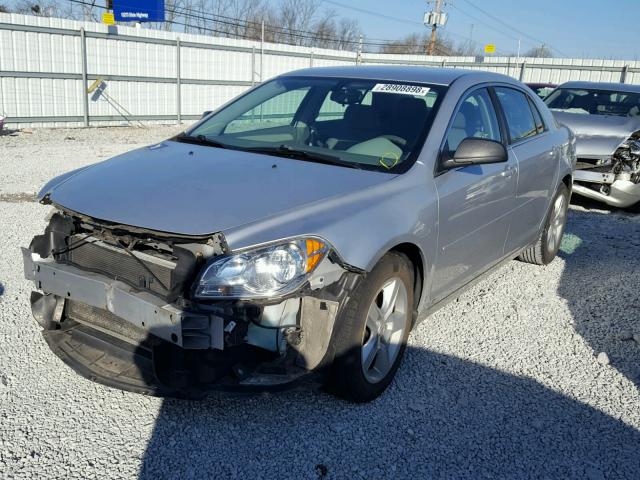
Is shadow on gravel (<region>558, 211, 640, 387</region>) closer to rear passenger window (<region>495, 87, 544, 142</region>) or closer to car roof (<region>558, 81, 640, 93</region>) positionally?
rear passenger window (<region>495, 87, 544, 142</region>)

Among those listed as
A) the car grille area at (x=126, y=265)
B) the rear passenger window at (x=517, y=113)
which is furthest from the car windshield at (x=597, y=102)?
the car grille area at (x=126, y=265)

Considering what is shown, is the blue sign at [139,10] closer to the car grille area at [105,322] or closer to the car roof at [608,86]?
the car roof at [608,86]

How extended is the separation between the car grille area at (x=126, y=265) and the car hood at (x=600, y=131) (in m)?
6.80

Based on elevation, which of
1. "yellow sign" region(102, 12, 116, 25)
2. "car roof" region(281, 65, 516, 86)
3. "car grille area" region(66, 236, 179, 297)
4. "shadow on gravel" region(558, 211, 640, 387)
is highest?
"yellow sign" region(102, 12, 116, 25)

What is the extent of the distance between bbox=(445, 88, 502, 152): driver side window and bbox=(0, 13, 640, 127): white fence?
1315 cm

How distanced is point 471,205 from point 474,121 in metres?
0.69

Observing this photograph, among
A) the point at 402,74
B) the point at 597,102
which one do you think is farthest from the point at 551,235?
the point at 597,102

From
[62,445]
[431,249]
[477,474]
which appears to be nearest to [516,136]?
[431,249]

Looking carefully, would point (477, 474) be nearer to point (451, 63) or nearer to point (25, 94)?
→ point (25, 94)

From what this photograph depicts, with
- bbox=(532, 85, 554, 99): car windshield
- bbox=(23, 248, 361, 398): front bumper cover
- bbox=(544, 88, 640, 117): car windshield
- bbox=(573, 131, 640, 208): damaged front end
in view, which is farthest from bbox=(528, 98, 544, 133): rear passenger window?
bbox=(532, 85, 554, 99): car windshield

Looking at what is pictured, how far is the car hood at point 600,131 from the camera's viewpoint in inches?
326

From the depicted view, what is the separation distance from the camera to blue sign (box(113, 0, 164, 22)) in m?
22.3

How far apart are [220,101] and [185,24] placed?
701 inches

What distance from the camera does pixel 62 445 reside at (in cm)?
278
